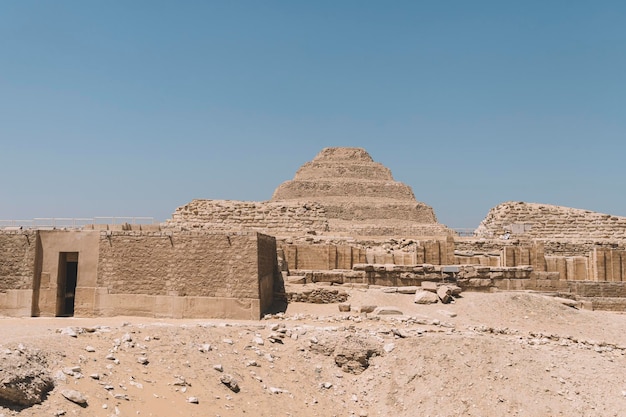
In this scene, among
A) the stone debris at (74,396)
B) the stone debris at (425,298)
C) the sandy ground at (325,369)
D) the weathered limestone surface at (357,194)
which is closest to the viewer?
the stone debris at (74,396)

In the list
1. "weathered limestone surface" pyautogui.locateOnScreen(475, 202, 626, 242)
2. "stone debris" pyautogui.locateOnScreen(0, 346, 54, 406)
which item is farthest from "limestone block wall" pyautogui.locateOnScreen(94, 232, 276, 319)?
"weathered limestone surface" pyautogui.locateOnScreen(475, 202, 626, 242)

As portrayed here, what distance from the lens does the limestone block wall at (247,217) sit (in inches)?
1133

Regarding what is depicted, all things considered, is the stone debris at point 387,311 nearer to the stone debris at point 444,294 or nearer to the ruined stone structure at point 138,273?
the stone debris at point 444,294

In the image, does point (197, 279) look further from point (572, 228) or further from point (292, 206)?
point (572, 228)

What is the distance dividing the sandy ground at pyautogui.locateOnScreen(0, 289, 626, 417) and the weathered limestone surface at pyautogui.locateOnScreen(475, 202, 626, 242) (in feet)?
65.3

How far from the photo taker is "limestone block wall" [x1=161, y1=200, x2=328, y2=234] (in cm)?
2877

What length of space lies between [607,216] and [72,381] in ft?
101

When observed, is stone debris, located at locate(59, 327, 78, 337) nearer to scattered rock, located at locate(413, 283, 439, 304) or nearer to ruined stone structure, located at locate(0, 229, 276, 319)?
ruined stone structure, located at locate(0, 229, 276, 319)

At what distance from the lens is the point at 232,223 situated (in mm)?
28750

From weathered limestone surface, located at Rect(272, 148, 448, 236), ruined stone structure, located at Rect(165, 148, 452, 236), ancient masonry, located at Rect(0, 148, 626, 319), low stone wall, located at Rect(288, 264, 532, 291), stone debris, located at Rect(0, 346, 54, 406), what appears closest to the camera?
stone debris, located at Rect(0, 346, 54, 406)

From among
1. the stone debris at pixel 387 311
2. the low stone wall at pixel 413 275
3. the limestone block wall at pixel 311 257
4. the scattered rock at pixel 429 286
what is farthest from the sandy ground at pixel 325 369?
the limestone block wall at pixel 311 257

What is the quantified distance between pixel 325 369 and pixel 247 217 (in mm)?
19344

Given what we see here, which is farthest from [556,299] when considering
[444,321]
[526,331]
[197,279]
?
[197,279]

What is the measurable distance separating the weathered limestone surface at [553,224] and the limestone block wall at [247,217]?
33.3ft
